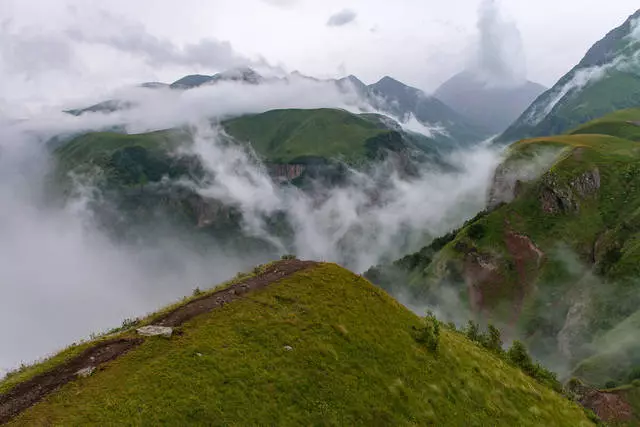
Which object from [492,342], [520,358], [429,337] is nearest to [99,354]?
[429,337]

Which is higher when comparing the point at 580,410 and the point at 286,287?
the point at 286,287

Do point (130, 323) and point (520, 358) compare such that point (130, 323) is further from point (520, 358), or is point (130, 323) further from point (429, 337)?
point (520, 358)

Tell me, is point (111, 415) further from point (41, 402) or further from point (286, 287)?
point (286, 287)

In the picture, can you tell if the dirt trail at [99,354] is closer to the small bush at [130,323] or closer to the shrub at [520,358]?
the small bush at [130,323]

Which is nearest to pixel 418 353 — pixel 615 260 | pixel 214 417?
pixel 214 417

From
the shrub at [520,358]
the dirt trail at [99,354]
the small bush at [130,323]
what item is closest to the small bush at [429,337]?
the dirt trail at [99,354]

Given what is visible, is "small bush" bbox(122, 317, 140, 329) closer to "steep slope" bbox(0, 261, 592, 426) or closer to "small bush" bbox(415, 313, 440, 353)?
"steep slope" bbox(0, 261, 592, 426)
